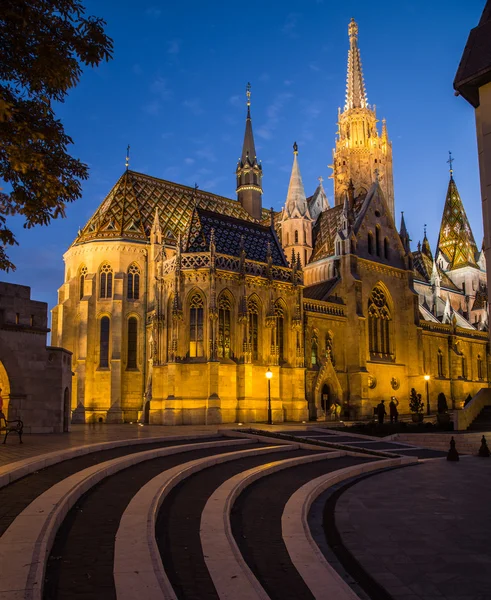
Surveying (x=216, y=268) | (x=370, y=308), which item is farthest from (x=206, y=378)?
(x=370, y=308)

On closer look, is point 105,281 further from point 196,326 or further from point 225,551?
point 225,551

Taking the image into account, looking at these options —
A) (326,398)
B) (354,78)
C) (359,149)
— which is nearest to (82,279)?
(326,398)

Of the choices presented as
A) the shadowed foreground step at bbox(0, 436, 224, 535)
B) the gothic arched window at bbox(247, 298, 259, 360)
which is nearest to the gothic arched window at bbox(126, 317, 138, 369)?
the gothic arched window at bbox(247, 298, 259, 360)

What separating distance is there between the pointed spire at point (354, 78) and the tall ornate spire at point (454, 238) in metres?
18.0

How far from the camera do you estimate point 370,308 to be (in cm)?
4516

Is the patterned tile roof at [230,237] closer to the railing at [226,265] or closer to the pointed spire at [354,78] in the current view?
the railing at [226,265]

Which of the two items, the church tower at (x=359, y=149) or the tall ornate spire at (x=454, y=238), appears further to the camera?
the tall ornate spire at (x=454, y=238)

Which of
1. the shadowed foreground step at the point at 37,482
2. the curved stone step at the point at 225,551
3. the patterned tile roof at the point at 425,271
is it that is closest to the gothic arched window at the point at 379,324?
the patterned tile roof at the point at 425,271

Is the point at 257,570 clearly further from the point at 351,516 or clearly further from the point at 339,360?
the point at 339,360

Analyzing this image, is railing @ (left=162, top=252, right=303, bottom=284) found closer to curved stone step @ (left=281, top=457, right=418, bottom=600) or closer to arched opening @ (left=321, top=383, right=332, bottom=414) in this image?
arched opening @ (left=321, top=383, right=332, bottom=414)

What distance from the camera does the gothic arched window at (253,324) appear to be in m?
35.6

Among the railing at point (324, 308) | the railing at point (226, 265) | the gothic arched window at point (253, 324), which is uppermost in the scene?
the railing at point (226, 265)

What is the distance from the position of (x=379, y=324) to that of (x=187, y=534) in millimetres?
39407

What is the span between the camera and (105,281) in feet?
144
